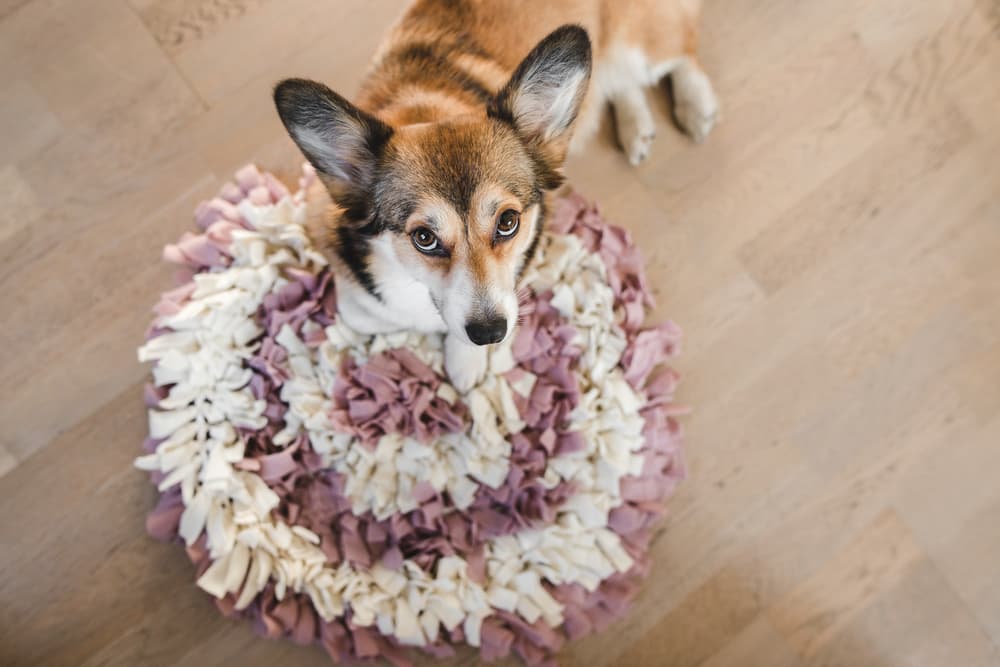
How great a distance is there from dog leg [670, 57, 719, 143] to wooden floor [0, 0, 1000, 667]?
6 centimetres

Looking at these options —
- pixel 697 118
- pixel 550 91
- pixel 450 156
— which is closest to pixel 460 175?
pixel 450 156

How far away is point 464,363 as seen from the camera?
1902 mm

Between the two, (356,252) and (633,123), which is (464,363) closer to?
(356,252)

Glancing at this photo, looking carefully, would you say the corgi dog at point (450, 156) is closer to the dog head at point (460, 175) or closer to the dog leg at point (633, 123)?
the dog head at point (460, 175)

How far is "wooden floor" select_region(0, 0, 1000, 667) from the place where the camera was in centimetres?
199

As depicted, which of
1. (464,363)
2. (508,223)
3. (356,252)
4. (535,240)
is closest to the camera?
(508,223)

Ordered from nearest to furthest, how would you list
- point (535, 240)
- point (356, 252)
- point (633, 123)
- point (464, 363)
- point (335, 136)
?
point (335, 136)
point (356, 252)
point (535, 240)
point (464, 363)
point (633, 123)

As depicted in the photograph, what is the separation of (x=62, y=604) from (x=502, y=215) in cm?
164

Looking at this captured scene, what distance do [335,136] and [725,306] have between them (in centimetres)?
136

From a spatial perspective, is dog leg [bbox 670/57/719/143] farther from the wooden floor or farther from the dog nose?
the dog nose

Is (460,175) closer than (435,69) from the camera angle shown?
Yes

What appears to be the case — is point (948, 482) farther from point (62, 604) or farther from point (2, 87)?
point (2, 87)

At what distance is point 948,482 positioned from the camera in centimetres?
221

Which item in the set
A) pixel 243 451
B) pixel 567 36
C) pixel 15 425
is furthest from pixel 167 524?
pixel 567 36
